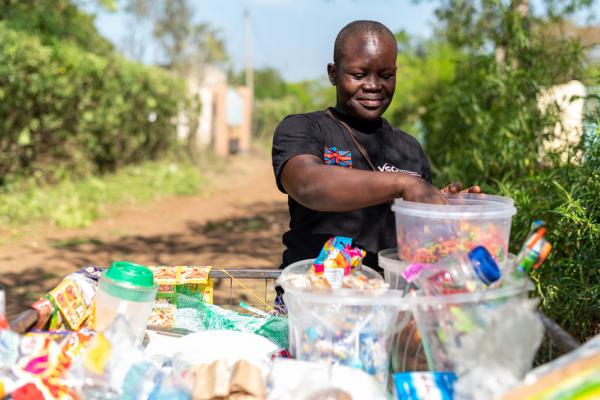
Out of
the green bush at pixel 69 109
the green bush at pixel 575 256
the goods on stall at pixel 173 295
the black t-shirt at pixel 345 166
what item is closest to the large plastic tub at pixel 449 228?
the black t-shirt at pixel 345 166

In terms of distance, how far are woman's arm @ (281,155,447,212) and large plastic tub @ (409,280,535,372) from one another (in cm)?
29

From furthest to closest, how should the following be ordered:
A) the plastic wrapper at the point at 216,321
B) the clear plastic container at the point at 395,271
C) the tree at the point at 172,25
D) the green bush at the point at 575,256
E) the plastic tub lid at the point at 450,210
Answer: the tree at the point at 172,25, the green bush at the point at 575,256, the plastic wrapper at the point at 216,321, the clear plastic container at the point at 395,271, the plastic tub lid at the point at 450,210

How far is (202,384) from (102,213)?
798 centimetres

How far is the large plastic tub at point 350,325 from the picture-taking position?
1.58 m

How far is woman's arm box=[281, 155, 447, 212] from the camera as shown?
1.70 metres

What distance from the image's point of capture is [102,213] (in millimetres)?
9039

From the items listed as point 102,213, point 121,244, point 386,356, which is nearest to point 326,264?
point 386,356

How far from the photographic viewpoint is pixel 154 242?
7.68 m

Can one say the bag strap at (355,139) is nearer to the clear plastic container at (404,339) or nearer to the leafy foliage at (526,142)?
the clear plastic container at (404,339)

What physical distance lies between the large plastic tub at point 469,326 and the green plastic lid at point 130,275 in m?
0.75

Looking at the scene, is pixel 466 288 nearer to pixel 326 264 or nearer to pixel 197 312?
pixel 326 264

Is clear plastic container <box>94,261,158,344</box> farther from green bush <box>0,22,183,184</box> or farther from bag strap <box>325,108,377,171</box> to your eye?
green bush <box>0,22,183,184</box>

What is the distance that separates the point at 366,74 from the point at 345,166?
317 millimetres

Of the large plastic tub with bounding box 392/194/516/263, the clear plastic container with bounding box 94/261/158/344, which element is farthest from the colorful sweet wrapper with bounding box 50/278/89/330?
the large plastic tub with bounding box 392/194/516/263
